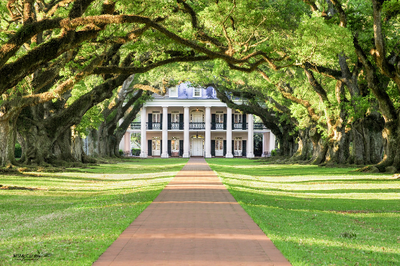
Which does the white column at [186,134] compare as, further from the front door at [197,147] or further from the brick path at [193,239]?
the brick path at [193,239]

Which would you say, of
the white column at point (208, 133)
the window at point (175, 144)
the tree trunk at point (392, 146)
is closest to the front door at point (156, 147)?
the window at point (175, 144)

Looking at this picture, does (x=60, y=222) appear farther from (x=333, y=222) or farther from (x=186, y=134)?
(x=186, y=134)

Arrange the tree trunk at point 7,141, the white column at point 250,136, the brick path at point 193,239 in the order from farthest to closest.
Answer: the white column at point 250,136 → the tree trunk at point 7,141 → the brick path at point 193,239

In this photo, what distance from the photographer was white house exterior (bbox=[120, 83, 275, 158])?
2388 inches

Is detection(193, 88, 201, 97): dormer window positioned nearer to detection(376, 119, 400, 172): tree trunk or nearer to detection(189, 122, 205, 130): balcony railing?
detection(189, 122, 205, 130): balcony railing

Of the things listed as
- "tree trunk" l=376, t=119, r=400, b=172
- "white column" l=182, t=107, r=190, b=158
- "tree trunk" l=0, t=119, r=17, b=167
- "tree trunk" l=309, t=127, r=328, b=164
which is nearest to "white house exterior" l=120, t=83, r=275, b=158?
"white column" l=182, t=107, r=190, b=158

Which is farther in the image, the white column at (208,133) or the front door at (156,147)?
the front door at (156,147)

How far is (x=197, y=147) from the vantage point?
63906 millimetres

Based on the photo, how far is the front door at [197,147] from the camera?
6384cm

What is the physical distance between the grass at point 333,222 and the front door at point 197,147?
4581cm

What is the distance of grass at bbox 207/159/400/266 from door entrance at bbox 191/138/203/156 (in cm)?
4581

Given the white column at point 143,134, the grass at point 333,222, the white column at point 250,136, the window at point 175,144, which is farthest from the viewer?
the window at point 175,144

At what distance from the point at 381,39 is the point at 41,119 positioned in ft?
57.0

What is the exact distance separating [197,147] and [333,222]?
54.5m
